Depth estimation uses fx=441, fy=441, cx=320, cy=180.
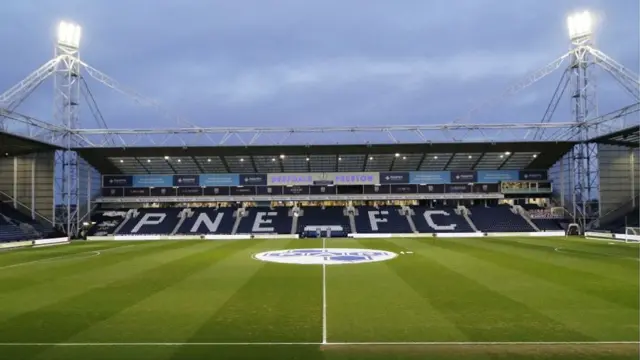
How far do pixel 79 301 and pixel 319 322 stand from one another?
28.2 feet

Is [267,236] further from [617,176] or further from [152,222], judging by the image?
[617,176]

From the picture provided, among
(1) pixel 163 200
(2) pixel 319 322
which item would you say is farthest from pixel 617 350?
(1) pixel 163 200

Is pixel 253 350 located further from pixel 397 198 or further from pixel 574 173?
pixel 574 173

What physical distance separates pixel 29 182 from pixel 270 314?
1928 inches

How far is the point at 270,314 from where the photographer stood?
12.5m

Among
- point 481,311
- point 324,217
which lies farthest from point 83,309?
point 324,217

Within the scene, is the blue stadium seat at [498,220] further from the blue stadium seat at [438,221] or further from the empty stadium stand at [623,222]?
the empty stadium stand at [623,222]

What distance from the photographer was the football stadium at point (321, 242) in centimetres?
1042

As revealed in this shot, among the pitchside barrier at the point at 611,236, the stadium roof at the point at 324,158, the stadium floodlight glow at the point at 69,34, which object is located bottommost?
the pitchside barrier at the point at 611,236

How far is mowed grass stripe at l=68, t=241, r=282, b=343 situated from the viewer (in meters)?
10.5

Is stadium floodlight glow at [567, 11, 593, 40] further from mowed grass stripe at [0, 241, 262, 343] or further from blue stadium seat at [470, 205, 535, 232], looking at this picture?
mowed grass stripe at [0, 241, 262, 343]

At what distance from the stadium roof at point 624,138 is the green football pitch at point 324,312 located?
2657cm

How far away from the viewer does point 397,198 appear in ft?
194

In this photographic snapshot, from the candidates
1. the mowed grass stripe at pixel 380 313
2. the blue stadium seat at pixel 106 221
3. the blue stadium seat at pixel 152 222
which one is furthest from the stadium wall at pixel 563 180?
the blue stadium seat at pixel 106 221
